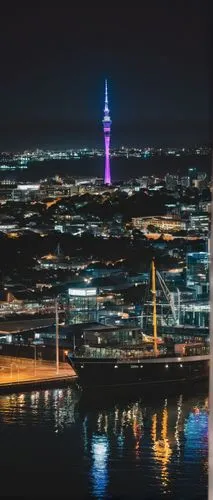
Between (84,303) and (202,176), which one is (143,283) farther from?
(202,176)

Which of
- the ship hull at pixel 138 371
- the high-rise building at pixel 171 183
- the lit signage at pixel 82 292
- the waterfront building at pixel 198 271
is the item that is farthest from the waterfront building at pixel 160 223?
the ship hull at pixel 138 371

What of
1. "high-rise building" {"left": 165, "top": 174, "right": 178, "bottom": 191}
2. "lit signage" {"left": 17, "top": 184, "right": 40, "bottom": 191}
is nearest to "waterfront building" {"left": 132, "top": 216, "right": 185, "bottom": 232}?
"high-rise building" {"left": 165, "top": 174, "right": 178, "bottom": 191}

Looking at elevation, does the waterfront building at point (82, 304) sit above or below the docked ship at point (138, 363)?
above

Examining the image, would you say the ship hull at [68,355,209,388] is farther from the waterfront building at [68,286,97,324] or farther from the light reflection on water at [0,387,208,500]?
the waterfront building at [68,286,97,324]

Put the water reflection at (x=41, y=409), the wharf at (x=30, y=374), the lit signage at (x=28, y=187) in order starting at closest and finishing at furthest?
the water reflection at (x=41, y=409), the wharf at (x=30, y=374), the lit signage at (x=28, y=187)

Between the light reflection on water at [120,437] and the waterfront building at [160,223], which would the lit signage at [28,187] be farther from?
the light reflection on water at [120,437]

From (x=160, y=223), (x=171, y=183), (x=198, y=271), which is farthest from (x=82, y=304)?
(x=171, y=183)

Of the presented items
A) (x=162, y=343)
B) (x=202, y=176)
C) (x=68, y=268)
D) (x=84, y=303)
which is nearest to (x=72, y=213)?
(x=202, y=176)
